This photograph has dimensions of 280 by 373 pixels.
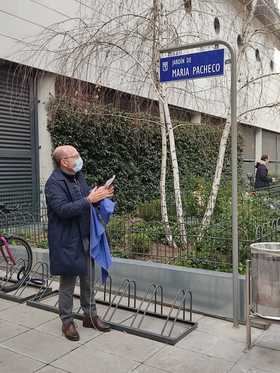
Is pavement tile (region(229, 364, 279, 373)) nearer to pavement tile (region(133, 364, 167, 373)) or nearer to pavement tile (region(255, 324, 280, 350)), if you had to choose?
pavement tile (region(255, 324, 280, 350))

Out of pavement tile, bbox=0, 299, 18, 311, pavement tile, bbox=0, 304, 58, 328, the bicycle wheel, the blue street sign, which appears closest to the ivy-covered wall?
the bicycle wheel

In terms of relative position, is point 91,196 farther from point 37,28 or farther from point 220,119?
point 220,119

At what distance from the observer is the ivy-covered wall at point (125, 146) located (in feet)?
31.6

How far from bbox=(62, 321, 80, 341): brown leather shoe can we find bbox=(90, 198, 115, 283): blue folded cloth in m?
0.57

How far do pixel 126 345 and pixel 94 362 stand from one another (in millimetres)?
398

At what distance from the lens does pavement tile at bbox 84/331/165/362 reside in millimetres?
3518

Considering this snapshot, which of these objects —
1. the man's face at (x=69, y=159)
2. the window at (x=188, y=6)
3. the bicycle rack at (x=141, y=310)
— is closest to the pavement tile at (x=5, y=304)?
the bicycle rack at (x=141, y=310)

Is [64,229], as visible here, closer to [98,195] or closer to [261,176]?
[98,195]

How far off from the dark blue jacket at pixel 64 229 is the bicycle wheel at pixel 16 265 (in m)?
1.82

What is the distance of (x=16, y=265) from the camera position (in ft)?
19.5

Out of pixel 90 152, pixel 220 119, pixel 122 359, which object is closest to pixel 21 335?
pixel 122 359

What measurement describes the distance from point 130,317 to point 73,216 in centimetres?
138

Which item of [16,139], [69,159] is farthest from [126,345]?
[16,139]

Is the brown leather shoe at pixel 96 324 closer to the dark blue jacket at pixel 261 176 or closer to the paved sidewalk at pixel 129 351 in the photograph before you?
the paved sidewalk at pixel 129 351
